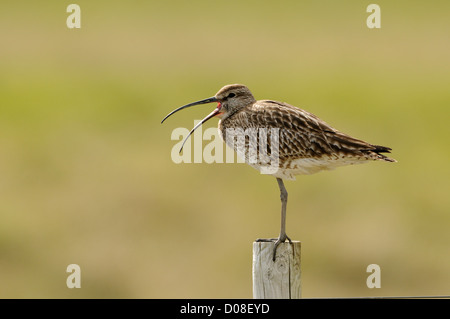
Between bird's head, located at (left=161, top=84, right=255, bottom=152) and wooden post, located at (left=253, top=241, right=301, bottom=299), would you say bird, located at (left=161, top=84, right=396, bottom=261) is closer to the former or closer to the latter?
bird's head, located at (left=161, top=84, right=255, bottom=152)

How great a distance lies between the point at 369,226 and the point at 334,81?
16.3 metres

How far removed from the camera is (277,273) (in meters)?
8.76

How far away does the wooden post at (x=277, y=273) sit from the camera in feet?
28.6

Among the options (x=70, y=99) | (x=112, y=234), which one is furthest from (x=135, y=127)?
(x=112, y=234)

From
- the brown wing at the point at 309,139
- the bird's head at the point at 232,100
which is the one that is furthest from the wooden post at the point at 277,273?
the bird's head at the point at 232,100

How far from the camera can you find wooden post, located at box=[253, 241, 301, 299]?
8.71m

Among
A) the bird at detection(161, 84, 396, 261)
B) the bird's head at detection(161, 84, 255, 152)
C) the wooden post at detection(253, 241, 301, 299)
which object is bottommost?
the wooden post at detection(253, 241, 301, 299)

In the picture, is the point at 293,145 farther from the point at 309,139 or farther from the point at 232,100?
the point at 232,100

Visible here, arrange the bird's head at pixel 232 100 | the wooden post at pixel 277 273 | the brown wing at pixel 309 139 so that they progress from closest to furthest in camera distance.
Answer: the wooden post at pixel 277 273 < the brown wing at pixel 309 139 < the bird's head at pixel 232 100

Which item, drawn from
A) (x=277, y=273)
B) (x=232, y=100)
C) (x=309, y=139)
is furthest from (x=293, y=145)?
(x=277, y=273)

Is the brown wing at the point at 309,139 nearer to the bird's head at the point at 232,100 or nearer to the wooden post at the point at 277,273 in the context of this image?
the bird's head at the point at 232,100

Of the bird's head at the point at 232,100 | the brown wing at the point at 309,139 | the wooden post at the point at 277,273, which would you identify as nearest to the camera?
the wooden post at the point at 277,273

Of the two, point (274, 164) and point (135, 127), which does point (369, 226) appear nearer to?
point (135, 127)

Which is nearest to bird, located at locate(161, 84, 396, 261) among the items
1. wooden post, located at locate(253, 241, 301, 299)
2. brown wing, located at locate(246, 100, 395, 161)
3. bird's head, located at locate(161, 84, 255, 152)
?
brown wing, located at locate(246, 100, 395, 161)
